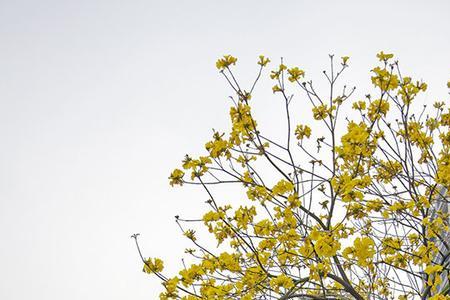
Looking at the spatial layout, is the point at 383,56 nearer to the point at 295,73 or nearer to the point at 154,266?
the point at 295,73

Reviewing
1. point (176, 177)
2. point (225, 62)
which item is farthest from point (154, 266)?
point (225, 62)

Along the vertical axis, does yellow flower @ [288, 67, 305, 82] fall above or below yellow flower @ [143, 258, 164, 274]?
above

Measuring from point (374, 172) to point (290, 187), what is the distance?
1953 millimetres

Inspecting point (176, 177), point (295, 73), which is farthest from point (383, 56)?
point (176, 177)

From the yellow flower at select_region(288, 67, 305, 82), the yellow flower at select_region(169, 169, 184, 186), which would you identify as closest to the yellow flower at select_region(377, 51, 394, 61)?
the yellow flower at select_region(288, 67, 305, 82)

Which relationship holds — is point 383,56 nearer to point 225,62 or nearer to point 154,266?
point 225,62

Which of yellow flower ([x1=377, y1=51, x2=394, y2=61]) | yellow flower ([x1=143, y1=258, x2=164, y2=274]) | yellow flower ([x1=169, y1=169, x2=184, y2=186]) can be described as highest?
yellow flower ([x1=377, y1=51, x2=394, y2=61])

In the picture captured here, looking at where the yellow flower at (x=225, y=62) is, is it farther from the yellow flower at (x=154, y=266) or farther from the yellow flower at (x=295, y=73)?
the yellow flower at (x=154, y=266)

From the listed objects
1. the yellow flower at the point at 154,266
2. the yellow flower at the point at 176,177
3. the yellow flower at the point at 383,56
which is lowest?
the yellow flower at the point at 154,266

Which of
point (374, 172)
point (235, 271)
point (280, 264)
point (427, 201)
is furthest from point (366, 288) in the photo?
point (235, 271)

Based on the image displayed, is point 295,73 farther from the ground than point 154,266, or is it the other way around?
point 295,73

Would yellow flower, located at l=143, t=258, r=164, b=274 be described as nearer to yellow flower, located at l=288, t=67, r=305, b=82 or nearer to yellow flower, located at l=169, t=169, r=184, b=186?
yellow flower, located at l=169, t=169, r=184, b=186

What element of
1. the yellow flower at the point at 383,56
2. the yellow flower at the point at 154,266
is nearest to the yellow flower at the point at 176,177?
the yellow flower at the point at 154,266

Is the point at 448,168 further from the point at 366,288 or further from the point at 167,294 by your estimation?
the point at 167,294
